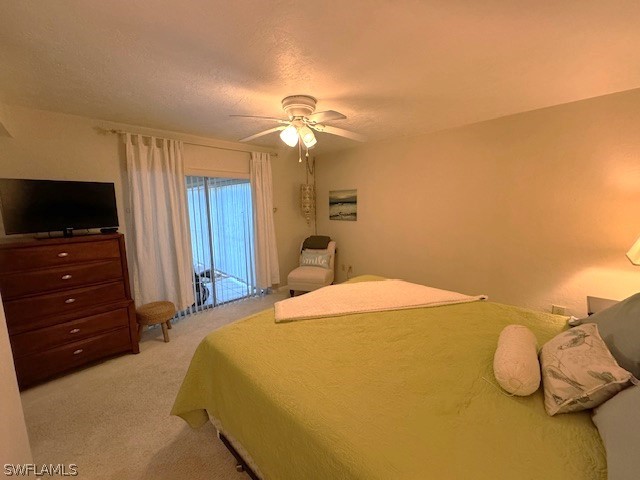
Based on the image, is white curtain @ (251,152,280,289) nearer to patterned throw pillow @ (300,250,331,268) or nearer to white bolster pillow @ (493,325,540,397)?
patterned throw pillow @ (300,250,331,268)

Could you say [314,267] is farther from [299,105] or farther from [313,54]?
[313,54]

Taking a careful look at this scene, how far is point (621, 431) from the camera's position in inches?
30.4

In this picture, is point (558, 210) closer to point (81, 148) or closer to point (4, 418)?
point (4, 418)

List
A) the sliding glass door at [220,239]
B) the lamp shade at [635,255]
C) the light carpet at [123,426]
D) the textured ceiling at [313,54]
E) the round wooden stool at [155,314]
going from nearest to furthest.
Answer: the textured ceiling at [313,54]
the light carpet at [123,426]
the lamp shade at [635,255]
the round wooden stool at [155,314]
the sliding glass door at [220,239]

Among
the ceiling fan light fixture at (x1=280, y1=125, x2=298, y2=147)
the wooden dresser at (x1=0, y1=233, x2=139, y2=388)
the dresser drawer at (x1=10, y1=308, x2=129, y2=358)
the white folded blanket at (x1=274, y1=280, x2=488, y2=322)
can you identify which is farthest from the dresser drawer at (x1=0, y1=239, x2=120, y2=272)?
the ceiling fan light fixture at (x1=280, y1=125, x2=298, y2=147)

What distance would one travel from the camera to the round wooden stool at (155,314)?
2742 mm

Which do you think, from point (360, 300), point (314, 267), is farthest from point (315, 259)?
point (360, 300)

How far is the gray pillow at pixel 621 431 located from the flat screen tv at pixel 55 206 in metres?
3.57

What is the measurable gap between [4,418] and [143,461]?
738 mm

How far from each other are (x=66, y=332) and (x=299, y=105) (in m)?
2.80

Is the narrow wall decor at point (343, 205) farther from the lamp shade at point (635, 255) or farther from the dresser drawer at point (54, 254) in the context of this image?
the dresser drawer at point (54, 254)

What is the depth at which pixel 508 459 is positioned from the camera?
83 cm

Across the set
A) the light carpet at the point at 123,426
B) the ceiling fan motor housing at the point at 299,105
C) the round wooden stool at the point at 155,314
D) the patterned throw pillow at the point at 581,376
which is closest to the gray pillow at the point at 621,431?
the patterned throw pillow at the point at 581,376

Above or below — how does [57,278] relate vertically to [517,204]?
below
